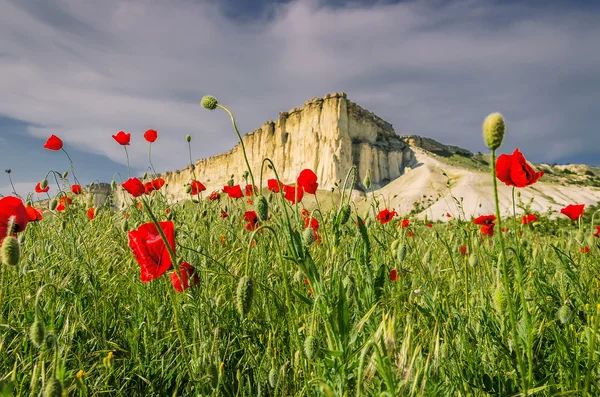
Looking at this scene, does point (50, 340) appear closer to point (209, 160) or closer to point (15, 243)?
point (15, 243)

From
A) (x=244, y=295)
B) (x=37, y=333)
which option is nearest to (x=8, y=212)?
(x=37, y=333)

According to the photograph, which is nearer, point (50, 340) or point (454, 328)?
point (50, 340)

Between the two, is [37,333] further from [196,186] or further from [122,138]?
[122,138]

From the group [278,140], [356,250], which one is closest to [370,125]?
[278,140]

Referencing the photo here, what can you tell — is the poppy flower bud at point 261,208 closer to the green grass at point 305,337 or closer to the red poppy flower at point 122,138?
the green grass at point 305,337

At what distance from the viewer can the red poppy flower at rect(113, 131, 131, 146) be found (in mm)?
4363

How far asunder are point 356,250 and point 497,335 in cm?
67

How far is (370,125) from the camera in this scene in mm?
72562

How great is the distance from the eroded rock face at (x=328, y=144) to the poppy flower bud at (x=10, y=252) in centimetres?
6035

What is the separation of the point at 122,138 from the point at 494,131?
4.42 metres

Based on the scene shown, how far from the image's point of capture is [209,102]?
1485 millimetres

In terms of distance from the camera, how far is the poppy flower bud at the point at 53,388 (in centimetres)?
79

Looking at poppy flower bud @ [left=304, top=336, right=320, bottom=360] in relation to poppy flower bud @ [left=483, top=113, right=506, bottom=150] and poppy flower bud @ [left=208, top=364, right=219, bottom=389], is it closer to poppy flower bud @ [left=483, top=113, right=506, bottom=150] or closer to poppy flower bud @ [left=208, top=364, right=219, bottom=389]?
poppy flower bud @ [left=208, top=364, right=219, bottom=389]

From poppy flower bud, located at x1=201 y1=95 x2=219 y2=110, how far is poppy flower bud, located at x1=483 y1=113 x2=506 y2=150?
102cm
